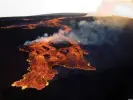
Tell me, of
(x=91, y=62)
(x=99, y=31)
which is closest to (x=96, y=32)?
(x=99, y=31)

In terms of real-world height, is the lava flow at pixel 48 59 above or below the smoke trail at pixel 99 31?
below

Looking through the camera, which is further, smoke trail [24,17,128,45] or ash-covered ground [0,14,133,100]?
smoke trail [24,17,128,45]

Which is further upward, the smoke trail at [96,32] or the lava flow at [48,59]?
the smoke trail at [96,32]

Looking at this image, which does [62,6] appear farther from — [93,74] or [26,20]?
[93,74]

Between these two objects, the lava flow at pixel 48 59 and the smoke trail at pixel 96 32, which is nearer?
the lava flow at pixel 48 59

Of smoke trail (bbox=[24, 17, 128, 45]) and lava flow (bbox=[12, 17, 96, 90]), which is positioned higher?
smoke trail (bbox=[24, 17, 128, 45])

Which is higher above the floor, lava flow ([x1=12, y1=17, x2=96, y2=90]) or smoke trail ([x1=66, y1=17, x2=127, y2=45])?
smoke trail ([x1=66, y1=17, x2=127, y2=45])

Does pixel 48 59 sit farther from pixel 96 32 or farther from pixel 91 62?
pixel 96 32

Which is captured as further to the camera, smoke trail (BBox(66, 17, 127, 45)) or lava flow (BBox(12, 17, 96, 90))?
smoke trail (BBox(66, 17, 127, 45))

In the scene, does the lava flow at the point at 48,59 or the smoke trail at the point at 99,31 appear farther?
the smoke trail at the point at 99,31
